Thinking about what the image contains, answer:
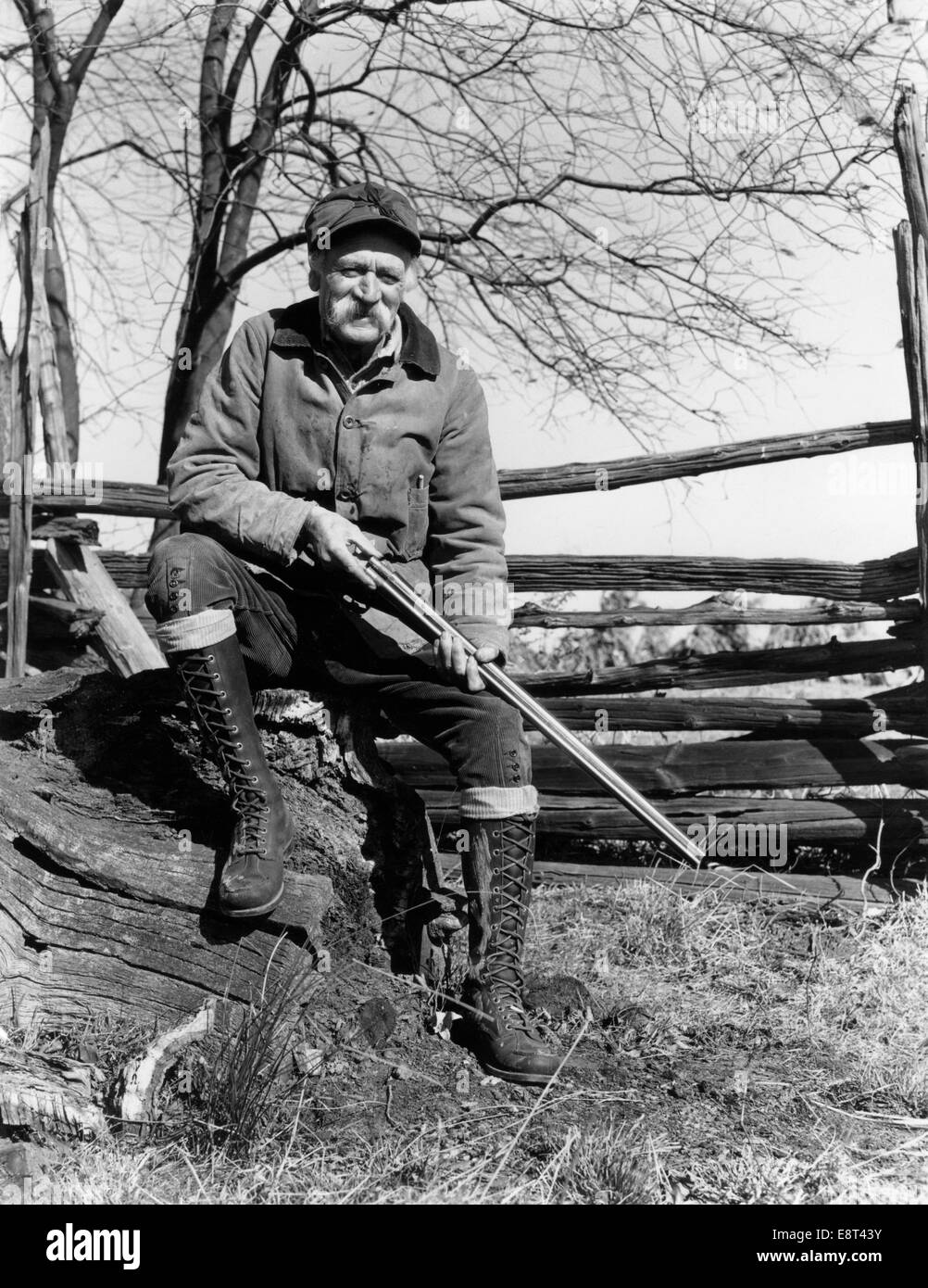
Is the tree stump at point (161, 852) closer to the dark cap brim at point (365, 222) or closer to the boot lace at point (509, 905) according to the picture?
the boot lace at point (509, 905)

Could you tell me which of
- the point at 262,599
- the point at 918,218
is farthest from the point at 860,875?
the point at 262,599

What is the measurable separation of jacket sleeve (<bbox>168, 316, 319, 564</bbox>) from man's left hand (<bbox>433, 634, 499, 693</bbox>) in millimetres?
518

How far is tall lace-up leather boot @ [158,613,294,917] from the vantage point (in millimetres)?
3395

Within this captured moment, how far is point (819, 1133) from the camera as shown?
10.7 feet

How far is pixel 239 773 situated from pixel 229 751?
0.23 ft

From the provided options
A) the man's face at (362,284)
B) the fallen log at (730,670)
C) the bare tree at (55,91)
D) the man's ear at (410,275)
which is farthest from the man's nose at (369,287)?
the bare tree at (55,91)

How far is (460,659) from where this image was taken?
3.59m

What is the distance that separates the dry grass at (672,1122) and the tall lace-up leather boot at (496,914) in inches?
11.2

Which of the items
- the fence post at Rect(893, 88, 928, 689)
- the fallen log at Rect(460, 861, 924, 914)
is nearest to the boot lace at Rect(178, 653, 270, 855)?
the fallen log at Rect(460, 861, 924, 914)

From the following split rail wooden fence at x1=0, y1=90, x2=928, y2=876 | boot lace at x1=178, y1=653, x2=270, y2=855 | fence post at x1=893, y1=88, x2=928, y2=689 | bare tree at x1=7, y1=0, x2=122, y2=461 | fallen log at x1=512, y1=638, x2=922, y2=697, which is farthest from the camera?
bare tree at x1=7, y1=0, x2=122, y2=461

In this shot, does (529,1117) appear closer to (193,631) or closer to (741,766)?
(193,631)

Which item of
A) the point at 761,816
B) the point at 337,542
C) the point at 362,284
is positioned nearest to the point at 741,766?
the point at 761,816

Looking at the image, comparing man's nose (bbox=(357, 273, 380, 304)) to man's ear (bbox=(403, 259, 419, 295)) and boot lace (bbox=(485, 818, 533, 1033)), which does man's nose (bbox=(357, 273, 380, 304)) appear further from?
boot lace (bbox=(485, 818, 533, 1033))

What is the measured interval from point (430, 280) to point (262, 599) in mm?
4204
